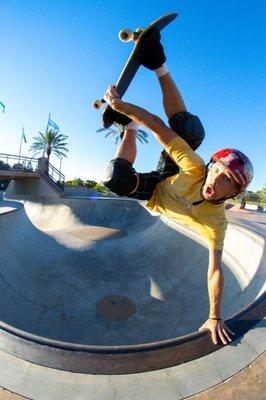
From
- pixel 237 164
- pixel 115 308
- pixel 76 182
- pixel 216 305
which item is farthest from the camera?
pixel 76 182

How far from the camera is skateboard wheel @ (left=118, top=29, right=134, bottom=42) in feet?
11.4

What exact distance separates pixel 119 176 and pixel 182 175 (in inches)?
28.5

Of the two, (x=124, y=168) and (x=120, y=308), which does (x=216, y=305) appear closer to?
(x=124, y=168)

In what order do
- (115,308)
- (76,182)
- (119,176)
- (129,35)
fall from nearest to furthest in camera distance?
(119,176)
(129,35)
(115,308)
(76,182)

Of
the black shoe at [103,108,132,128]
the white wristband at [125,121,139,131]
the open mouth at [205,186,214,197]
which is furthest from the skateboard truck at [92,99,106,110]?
the open mouth at [205,186,214,197]

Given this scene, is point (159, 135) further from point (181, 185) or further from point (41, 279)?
point (41, 279)

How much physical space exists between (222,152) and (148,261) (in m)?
7.98

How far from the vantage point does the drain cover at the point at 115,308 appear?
7.36 metres

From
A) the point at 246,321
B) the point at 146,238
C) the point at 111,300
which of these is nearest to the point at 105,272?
the point at 111,300

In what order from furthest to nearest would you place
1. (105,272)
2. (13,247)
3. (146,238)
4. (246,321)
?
(146,238)
(105,272)
(13,247)
(246,321)

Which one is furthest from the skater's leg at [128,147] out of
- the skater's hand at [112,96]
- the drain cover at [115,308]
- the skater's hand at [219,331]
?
the drain cover at [115,308]

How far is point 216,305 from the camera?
313 centimetres

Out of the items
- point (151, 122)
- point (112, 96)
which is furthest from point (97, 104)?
point (151, 122)

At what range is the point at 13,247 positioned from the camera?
355 inches
